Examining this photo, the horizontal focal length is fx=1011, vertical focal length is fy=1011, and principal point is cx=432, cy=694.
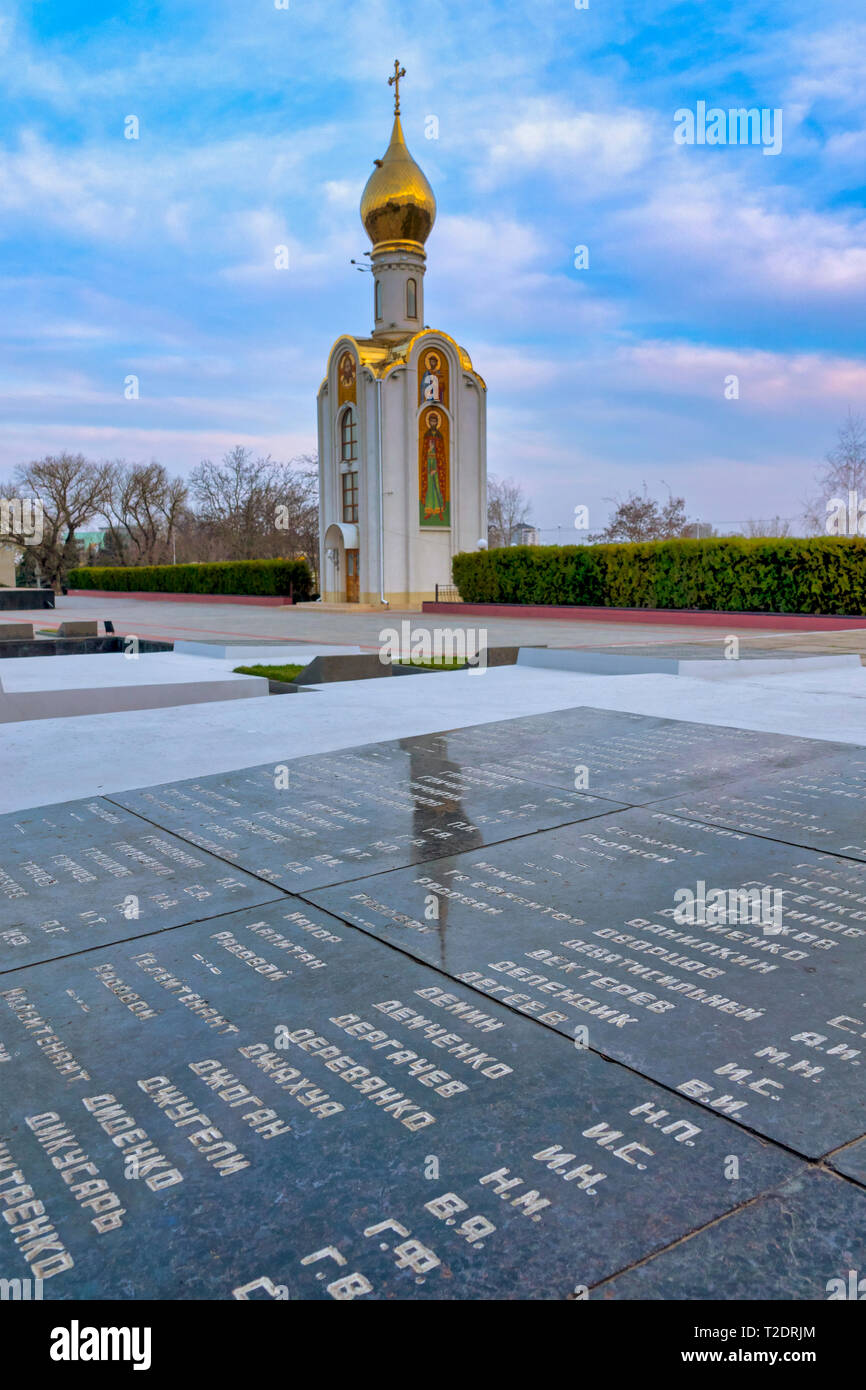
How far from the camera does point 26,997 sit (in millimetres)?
2848

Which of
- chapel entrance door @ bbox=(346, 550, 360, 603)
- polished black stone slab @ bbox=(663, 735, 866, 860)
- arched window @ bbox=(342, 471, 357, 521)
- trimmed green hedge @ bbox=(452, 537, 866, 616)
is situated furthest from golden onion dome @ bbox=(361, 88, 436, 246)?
polished black stone slab @ bbox=(663, 735, 866, 860)

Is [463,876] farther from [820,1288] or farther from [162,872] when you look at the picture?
[820,1288]

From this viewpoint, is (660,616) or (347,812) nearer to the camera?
(347,812)

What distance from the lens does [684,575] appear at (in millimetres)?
23609

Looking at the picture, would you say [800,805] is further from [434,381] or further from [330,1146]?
[434,381]

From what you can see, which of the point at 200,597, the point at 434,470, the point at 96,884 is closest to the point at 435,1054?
the point at 96,884

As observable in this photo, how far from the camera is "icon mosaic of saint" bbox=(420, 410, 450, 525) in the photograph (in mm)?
32500

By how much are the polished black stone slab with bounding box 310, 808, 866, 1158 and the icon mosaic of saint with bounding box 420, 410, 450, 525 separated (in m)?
29.2

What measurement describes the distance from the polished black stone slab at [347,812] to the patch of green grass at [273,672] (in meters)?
5.05

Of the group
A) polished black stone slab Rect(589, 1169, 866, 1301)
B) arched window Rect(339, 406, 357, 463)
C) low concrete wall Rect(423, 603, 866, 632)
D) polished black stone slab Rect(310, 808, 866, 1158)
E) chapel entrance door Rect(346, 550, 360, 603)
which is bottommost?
polished black stone slab Rect(589, 1169, 866, 1301)

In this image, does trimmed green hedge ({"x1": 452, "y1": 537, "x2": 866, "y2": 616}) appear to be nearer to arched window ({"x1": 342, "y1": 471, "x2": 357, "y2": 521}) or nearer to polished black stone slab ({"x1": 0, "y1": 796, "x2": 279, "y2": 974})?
arched window ({"x1": 342, "y1": 471, "x2": 357, "y2": 521})

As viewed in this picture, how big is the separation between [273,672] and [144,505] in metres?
56.9
